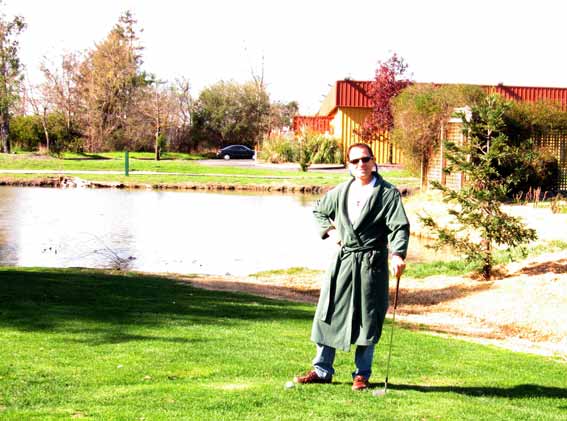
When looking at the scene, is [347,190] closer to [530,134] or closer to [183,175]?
[530,134]

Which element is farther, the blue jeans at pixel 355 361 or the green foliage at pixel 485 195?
the green foliage at pixel 485 195

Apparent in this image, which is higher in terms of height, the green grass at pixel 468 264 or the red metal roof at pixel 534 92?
the red metal roof at pixel 534 92

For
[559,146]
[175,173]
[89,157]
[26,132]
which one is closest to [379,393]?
[559,146]

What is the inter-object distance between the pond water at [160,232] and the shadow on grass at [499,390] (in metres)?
11.8

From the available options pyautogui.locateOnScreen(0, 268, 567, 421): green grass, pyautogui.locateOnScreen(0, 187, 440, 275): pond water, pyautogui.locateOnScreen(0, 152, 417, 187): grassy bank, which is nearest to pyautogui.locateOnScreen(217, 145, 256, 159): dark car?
pyautogui.locateOnScreen(0, 152, 417, 187): grassy bank

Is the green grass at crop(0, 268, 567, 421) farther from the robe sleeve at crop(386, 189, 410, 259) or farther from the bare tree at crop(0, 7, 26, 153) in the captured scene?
the bare tree at crop(0, 7, 26, 153)

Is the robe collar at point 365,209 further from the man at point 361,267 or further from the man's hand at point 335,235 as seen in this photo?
the man's hand at point 335,235

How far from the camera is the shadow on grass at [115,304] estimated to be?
9.96 m

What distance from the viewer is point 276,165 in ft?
178

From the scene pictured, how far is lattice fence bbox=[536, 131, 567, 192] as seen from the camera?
3038 centimetres

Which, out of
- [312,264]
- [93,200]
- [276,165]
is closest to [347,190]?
[312,264]

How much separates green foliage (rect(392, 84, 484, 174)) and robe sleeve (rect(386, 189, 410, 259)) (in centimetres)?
2442

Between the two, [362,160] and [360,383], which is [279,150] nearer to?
[362,160]

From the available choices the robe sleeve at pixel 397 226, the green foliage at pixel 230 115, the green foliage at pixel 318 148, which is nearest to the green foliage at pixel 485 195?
the robe sleeve at pixel 397 226
